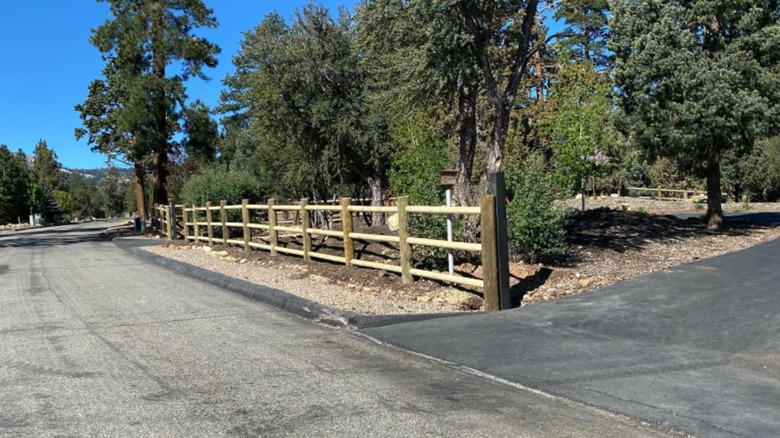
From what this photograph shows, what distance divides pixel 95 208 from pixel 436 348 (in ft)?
526

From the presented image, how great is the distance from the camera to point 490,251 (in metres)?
8.43

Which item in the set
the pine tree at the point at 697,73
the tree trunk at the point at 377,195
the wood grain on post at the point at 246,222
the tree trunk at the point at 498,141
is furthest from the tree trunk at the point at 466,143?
the tree trunk at the point at 377,195

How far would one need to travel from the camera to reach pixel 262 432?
14.3 feet

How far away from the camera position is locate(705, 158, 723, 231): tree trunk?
700 inches

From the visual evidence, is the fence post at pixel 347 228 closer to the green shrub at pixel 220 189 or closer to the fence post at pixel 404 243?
the fence post at pixel 404 243

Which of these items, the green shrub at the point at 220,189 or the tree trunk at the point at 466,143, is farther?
the green shrub at the point at 220,189

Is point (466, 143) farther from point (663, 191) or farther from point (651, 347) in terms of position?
point (663, 191)

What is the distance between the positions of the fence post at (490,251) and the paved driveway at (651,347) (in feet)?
1.06

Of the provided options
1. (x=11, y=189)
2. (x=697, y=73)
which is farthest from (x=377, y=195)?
(x=11, y=189)

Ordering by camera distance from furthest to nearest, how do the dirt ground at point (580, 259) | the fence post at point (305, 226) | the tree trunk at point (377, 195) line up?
the tree trunk at point (377, 195), the fence post at point (305, 226), the dirt ground at point (580, 259)

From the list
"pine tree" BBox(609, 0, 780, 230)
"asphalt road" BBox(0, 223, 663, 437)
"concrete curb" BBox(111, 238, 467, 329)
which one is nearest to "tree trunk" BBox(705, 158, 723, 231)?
"pine tree" BBox(609, 0, 780, 230)

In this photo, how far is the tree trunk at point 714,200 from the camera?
17.8 m

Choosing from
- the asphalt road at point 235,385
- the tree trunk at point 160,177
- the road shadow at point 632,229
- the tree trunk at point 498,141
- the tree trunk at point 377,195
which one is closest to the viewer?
the asphalt road at point 235,385

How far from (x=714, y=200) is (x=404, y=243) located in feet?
39.1
